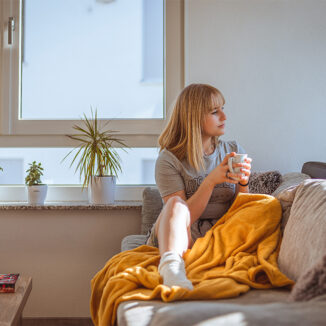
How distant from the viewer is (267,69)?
105 inches

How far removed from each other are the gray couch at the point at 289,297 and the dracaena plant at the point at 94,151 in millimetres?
612

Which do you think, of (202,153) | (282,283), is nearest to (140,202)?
(202,153)

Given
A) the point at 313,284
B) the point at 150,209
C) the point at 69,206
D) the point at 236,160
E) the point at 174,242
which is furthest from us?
the point at 69,206

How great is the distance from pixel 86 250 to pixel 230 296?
1535 mm

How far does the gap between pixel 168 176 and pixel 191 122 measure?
297 mm

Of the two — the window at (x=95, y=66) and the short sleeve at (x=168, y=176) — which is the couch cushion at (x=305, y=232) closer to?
the short sleeve at (x=168, y=176)

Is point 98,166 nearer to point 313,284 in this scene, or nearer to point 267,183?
point 267,183

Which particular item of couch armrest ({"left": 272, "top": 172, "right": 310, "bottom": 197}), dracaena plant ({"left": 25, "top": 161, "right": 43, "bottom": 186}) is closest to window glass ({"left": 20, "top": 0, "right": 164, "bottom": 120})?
dracaena plant ({"left": 25, "top": 161, "right": 43, "bottom": 186})

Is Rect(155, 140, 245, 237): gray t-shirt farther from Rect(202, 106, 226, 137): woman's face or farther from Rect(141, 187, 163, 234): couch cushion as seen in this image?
Rect(141, 187, 163, 234): couch cushion

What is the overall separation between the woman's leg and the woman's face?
555mm

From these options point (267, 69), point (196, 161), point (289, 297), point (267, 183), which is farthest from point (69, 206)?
point (289, 297)

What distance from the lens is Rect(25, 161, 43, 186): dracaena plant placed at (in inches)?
101

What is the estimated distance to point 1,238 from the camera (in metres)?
2.58

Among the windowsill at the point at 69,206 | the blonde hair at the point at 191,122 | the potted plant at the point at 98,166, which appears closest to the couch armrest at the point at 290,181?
Answer: the blonde hair at the point at 191,122
